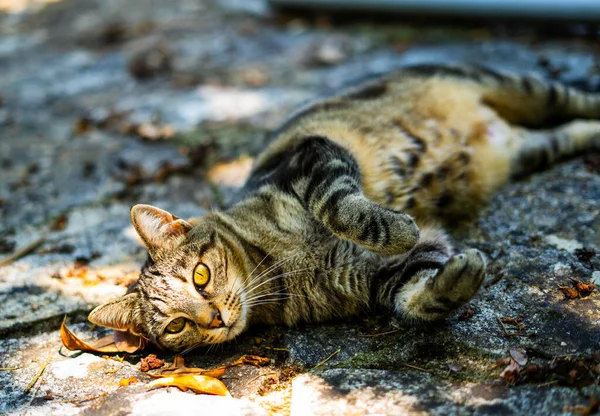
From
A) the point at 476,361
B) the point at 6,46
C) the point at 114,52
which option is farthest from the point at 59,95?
the point at 476,361

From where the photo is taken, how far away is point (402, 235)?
7.07 ft

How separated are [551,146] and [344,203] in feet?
4.89

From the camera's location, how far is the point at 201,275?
2363 millimetres

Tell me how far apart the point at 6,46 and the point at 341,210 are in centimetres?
534

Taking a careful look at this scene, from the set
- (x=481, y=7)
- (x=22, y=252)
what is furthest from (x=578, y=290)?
(x=481, y=7)

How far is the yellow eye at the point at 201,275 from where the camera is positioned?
7.68 feet

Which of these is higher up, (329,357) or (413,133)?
(413,133)

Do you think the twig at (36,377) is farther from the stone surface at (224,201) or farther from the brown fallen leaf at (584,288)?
the brown fallen leaf at (584,288)

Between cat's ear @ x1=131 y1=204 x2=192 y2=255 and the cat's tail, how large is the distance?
1962mm

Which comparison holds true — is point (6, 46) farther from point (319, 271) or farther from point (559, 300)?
point (559, 300)

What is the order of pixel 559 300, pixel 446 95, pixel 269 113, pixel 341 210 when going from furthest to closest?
pixel 269 113
pixel 446 95
pixel 341 210
pixel 559 300

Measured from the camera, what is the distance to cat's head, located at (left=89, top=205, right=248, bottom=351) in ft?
7.43

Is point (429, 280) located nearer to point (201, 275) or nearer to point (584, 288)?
point (584, 288)

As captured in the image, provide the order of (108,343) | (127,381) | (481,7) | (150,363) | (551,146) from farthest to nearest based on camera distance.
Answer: (481,7) < (551,146) < (108,343) < (150,363) < (127,381)
